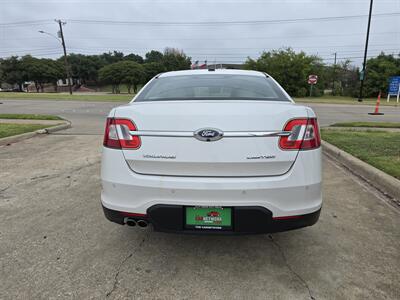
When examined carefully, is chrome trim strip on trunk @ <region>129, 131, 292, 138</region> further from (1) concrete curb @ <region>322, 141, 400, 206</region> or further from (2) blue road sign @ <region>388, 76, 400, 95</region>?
(2) blue road sign @ <region>388, 76, 400, 95</region>

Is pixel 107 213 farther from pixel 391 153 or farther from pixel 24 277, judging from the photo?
pixel 391 153

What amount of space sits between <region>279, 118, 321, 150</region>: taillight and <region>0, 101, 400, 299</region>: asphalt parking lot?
994 mm

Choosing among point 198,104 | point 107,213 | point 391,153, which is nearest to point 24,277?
point 107,213

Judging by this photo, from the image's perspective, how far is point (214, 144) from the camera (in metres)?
2.13

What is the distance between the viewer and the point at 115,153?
2.31 m

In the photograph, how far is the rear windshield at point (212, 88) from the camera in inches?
107

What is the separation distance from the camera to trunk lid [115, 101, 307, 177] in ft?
6.98

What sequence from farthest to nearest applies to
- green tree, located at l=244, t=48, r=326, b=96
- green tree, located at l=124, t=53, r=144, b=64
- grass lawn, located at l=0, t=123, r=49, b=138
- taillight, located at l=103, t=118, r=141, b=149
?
1. green tree, located at l=124, t=53, r=144, b=64
2. green tree, located at l=244, t=48, r=326, b=96
3. grass lawn, located at l=0, t=123, r=49, b=138
4. taillight, located at l=103, t=118, r=141, b=149

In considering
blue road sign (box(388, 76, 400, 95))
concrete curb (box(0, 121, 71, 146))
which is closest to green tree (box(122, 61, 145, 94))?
blue road sign (box(388, 76, 400, 95))

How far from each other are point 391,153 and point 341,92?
46728 millimetres

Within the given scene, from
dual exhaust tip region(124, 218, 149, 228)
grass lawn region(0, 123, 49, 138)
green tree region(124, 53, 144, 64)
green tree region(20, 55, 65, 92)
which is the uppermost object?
green tree region(124, 53, 144, 64)

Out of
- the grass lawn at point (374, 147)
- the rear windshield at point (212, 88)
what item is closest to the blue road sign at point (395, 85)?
the grass lawn at point (374, 147)

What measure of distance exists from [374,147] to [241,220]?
529 cm

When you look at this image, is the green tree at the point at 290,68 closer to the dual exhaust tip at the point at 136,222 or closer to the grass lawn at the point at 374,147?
the grass lawn at the point at 374,147
